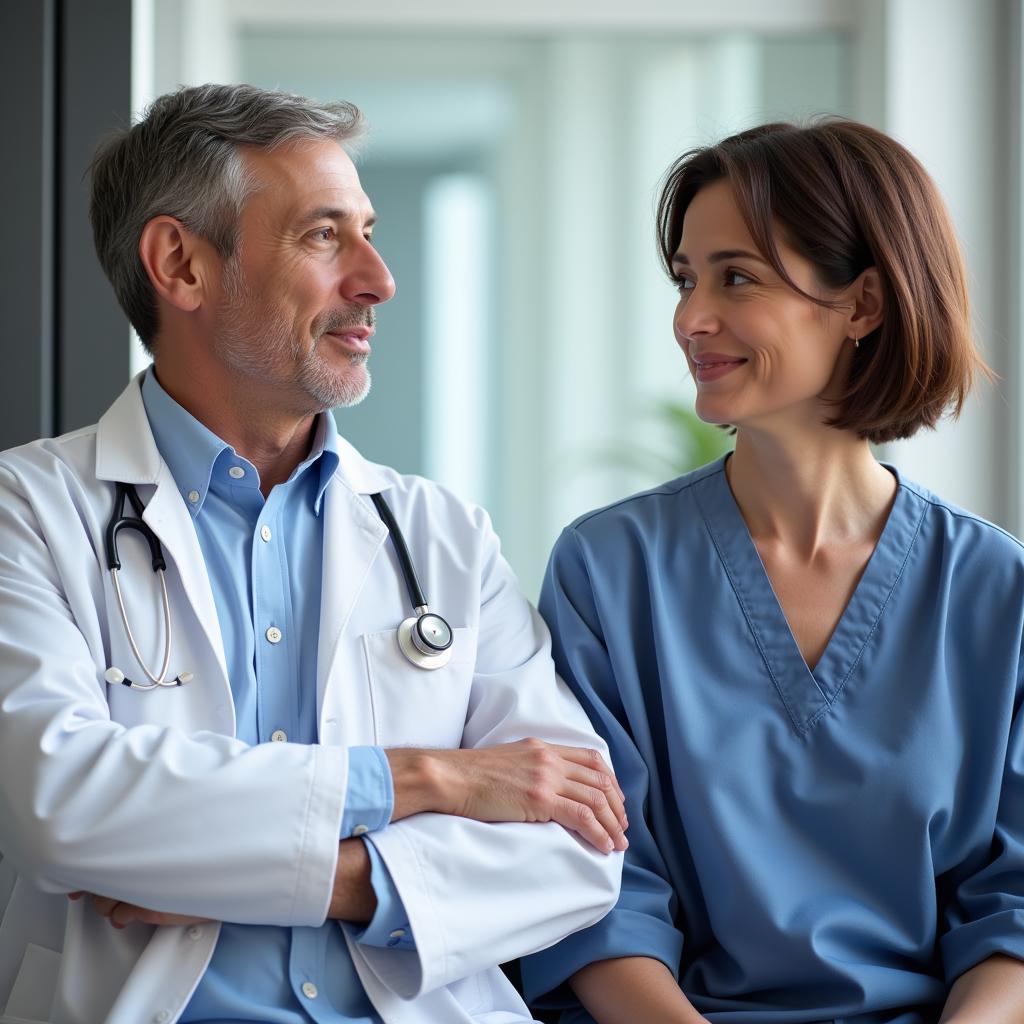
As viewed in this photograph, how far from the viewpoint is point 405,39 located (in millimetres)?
2959

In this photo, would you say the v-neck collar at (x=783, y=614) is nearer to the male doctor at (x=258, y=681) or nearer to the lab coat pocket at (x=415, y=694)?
the male doctor at (x=258, y=681)

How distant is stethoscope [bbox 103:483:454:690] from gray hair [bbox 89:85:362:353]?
A: 0.40 meters

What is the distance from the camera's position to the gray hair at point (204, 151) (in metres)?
1.67

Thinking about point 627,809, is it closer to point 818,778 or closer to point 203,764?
point 818,778

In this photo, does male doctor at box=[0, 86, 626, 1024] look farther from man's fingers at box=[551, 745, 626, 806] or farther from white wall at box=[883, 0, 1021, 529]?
white wall at box=[883, 0, 1021, 529]

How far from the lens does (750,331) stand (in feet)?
5.27

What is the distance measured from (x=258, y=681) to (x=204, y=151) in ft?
2.37

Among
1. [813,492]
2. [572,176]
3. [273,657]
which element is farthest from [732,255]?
[572,176]

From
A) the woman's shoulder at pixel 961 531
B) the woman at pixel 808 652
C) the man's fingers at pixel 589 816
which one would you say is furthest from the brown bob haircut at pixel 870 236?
the man's fingers at pixel 589 816

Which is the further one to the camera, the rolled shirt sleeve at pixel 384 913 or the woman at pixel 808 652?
the woman at pixel 808 652

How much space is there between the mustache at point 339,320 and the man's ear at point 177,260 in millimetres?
170

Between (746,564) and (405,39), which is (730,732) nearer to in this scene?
(746,564)

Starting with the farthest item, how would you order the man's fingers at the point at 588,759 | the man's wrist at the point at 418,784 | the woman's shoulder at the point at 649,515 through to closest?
the woman's shoulder at the point at 649,515, the man's fingers at the point at 588,759, the man's wrist at the point at 418,784

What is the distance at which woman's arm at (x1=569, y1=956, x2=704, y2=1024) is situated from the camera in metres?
1.43
